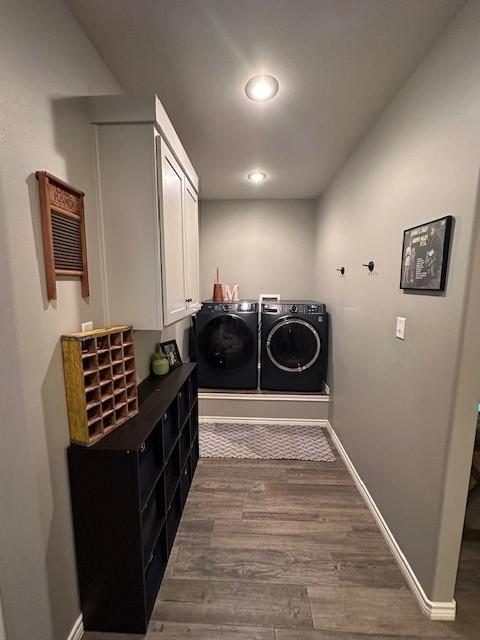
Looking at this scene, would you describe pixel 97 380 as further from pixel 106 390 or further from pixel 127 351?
pixel 127 351

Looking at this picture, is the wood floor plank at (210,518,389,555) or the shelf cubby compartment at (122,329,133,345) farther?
the wood floor plank at (210,518,389,555)

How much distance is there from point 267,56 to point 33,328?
5.10ft

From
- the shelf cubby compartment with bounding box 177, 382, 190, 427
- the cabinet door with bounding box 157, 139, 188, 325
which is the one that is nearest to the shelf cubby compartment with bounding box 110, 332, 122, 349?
the cabinet door with bounding box 157, 139, 188, 325

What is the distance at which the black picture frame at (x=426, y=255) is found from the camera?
1.12 metres

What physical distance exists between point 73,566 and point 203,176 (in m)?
2.96

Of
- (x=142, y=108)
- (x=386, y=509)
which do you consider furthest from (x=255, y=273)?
(x=386, y=509)

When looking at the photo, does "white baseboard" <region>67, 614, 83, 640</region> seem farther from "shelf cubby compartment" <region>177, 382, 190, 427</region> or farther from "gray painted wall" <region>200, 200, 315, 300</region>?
"gray painted wall" <region>200, 200, 315, 300</region>

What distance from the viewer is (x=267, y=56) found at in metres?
1.26

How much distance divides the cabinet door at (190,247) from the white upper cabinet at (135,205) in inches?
15.8

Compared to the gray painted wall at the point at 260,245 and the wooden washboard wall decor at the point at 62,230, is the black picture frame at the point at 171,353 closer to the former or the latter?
the wooden washboard wall decor at the point at 62,230

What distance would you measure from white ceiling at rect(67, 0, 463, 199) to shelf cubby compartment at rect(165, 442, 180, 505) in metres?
2.07

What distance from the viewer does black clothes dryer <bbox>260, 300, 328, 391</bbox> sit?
281 cm

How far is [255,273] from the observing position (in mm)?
3576

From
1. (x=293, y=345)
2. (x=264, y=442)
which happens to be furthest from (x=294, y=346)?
(x=264, y=442)
